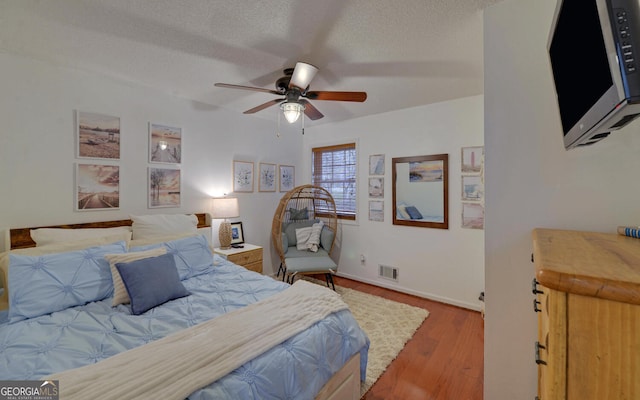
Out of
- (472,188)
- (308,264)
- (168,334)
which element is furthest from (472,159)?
(168,334)

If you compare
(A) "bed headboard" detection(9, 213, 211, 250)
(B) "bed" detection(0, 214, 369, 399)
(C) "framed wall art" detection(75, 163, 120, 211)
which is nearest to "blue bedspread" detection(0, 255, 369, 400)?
(B) "bed" detection(0, 214, 369, 399)

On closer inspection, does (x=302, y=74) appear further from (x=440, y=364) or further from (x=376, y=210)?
(x=440, y=364)

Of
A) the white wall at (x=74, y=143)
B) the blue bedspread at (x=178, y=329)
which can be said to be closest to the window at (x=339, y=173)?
the white wall at (x=74, y=143)

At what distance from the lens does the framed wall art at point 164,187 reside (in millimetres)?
2857

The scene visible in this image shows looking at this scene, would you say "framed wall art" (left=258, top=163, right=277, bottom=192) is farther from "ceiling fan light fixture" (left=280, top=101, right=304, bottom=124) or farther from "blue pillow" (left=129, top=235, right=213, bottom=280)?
"ceiling fan light fixture" (left=280, top=101, right=304, bottom=124)

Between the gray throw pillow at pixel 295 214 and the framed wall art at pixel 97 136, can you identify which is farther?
the gray throw pillow at pixel 295 214

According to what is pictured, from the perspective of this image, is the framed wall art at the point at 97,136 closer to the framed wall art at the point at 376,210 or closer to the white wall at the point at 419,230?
the white wall at the point at 419,230

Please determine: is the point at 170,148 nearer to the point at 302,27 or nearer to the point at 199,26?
the point at 199,26

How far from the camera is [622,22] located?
0.59 meters

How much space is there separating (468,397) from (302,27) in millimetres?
2825

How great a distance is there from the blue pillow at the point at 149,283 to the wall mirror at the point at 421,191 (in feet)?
9.05

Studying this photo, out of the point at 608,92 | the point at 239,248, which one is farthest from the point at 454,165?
the point at 239,248

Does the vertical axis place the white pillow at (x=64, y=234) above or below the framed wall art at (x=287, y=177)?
below

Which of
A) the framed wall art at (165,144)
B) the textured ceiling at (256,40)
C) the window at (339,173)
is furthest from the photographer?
the window at (339,173)
